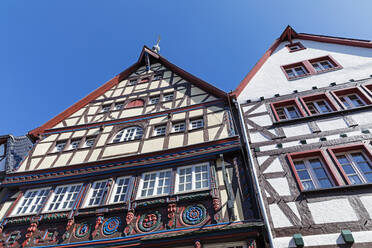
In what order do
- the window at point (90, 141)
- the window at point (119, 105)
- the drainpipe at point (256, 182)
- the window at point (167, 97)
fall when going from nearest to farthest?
the drainpipe at point (256, 182), the window at point (90, 141), the window at point (167, 97), the window at point (119, 105)

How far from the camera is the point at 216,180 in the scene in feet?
24.2

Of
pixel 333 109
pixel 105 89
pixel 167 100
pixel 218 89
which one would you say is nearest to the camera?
pixel 333 109

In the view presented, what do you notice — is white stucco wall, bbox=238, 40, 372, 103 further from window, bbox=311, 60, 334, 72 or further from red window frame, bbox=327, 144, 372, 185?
red window frame, bbox=327, 144, 372, 185

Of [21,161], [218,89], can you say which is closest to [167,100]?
[218,89]

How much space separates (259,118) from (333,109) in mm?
2531

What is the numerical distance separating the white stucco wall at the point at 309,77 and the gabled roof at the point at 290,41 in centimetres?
18

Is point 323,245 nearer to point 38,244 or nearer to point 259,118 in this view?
point 259,118

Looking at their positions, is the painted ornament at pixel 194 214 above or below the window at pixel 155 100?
below

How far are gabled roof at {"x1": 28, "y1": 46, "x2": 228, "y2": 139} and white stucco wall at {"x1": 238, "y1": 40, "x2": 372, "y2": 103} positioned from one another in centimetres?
165

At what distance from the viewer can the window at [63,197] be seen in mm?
8195

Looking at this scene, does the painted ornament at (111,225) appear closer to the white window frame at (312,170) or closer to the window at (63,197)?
the window at (63,197)

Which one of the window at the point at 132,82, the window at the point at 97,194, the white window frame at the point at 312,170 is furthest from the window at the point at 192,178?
the window at the point at 132,82

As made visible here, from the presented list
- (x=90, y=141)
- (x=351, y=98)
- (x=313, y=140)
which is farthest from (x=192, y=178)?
(x=351, y=98)

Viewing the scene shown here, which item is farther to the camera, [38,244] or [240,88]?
[240,88]
